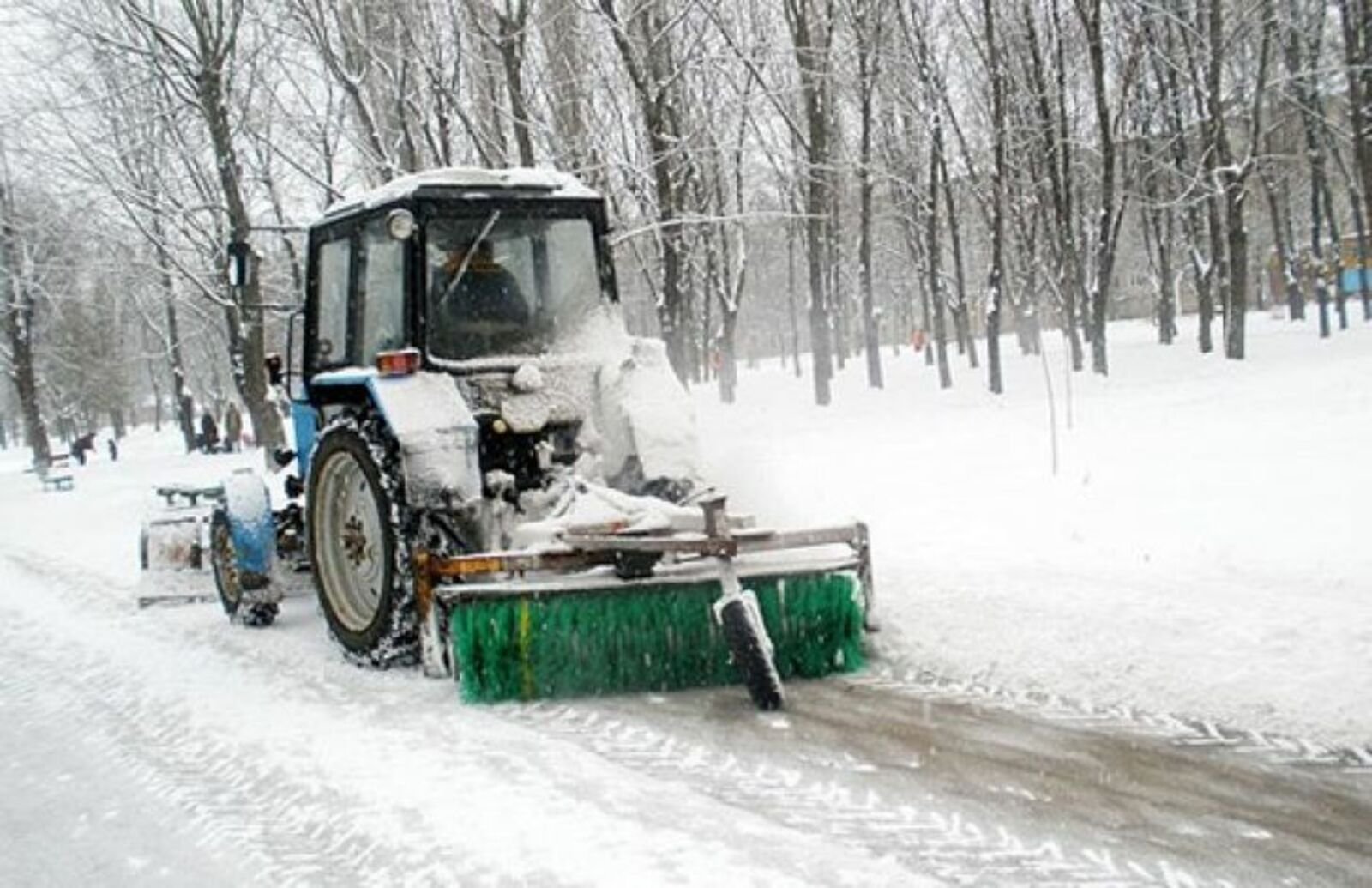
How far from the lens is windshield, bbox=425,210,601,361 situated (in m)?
6.48

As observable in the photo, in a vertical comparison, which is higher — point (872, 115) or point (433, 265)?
point (872, 115)

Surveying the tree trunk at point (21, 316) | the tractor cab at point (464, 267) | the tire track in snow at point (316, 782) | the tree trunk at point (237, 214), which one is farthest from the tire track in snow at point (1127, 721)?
the tree trunk at point (21, 316)

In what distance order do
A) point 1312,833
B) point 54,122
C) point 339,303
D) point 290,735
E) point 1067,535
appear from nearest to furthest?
point 1312,833
point 290,735
point 339,303
point 1067,535
point 54,122

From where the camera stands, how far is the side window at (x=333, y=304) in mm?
7066

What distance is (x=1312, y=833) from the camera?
3.71 m

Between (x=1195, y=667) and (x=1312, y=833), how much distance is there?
1.63 metres

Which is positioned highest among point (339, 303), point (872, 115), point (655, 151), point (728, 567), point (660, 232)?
Result: point (872, 115)

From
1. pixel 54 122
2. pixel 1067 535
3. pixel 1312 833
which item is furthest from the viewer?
pixel 54 122

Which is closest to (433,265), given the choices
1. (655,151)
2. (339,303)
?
(339,303)

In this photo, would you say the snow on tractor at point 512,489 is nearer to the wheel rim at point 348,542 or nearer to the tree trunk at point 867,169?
the wheel rim at point 348,542

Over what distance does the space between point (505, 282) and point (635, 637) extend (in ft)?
7.19

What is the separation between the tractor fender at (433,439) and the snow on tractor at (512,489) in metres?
0.01

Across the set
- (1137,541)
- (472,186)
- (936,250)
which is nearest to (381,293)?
(472,186)

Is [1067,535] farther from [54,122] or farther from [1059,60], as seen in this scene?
[54,122]
